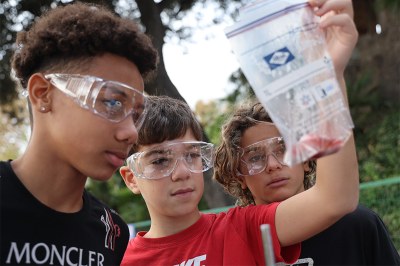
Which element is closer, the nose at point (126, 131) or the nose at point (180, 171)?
the nose at point (126, 131)

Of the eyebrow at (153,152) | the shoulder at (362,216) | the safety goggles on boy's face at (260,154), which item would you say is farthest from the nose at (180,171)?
the shoulder at (362,216)

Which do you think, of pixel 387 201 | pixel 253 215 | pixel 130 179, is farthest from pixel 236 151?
pixel 387 201

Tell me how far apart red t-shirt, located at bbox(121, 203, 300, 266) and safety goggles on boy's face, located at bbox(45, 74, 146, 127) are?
0.91 m

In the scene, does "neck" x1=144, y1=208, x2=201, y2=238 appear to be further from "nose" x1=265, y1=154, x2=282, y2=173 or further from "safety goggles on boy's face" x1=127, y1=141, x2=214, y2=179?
"nose" x1=265, y1=154, x2=282, y2=173

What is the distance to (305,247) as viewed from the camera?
2.98 metres

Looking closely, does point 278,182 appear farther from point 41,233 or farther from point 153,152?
point 41,233

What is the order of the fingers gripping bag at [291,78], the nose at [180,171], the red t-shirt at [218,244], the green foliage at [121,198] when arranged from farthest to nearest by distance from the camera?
the green foliage at [121,198], the nose at [180,171], the red t-shirt at [218,244], the fingers gripping bag at [291,78]

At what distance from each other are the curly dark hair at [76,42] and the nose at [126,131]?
30cm

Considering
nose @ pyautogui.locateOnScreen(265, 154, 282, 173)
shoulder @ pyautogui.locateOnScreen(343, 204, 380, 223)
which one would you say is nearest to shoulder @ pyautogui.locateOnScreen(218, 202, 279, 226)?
nose @ pyautogui.locateOnScreen(265, 154, 282, 173)

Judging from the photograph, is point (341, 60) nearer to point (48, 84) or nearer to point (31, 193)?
point (48, 84)

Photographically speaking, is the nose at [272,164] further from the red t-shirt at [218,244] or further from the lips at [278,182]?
the red t-shirt at [218,244]

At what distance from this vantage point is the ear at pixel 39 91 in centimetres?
242

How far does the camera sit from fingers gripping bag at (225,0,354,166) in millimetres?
1910

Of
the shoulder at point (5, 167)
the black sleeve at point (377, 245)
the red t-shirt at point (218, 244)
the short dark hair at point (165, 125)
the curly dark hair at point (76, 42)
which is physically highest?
the curly dark hair at point (76, 42)
